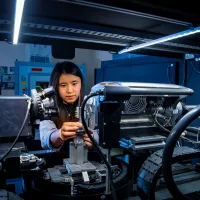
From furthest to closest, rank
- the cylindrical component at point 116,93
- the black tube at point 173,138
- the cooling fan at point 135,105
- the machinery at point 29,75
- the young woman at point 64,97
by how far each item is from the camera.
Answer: the machinery at point 29,75, the young woman at point 64,97, the cooling fan at point 135,105, the cylindrical component at point 116,93, the black tube at point 173,138

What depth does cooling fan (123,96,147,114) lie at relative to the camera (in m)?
0.73

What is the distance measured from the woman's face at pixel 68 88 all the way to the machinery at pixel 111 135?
44 cm

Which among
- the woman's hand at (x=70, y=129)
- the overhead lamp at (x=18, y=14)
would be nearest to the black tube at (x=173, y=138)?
the woman's hand at (x=70, y=129)

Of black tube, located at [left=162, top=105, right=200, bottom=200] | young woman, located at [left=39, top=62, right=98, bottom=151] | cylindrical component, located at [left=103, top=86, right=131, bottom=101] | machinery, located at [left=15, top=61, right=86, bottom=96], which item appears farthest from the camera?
machinery, located at [left=15, top=61, right=86, bottom=96]

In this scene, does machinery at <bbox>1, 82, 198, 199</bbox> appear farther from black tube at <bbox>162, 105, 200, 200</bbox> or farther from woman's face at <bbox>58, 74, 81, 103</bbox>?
woman's face at <bbox>58, 74, 81, 103</bbox>

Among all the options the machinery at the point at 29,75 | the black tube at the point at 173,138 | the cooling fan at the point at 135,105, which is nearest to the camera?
the black tube at the point at 173,138

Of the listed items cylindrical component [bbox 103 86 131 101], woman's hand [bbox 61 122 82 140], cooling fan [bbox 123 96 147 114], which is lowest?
woman's hand [bbox 61 122 82 140]

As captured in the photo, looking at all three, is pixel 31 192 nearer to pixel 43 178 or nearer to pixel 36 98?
pixel 43 178

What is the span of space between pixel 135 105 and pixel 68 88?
0.56 m

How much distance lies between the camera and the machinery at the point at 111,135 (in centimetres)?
62

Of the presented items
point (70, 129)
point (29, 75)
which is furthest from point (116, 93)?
point (29, 75)

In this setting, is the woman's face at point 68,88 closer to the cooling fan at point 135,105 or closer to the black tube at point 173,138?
the cooling fan at point 135,105

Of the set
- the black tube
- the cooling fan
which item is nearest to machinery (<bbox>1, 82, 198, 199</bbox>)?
the cooling fan

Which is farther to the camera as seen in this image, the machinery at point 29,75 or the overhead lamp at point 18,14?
the machinery at point 29,75
